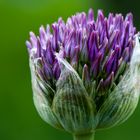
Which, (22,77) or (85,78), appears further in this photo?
(22,77)

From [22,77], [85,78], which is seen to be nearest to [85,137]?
[85,78]

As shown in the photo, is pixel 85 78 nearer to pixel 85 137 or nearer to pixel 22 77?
pixel 85 137

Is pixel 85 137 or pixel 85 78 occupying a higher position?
pixel 85 78

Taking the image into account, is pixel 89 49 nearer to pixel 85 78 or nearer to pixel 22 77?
pixel 85 78

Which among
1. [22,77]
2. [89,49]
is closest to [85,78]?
[89,49]

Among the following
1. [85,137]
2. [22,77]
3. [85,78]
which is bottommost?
[85,137]

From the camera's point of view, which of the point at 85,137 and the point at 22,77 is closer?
the point at 85,137

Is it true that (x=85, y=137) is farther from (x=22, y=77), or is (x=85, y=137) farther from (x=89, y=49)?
(x=22, y=77)
